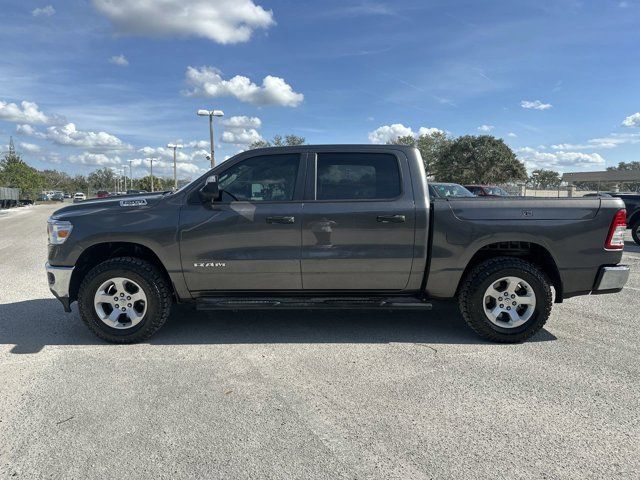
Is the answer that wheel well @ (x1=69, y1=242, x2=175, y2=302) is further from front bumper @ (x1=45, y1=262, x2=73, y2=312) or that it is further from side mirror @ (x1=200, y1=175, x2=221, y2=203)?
side mirror @ (x1=200, y1=175, x2=221, y2=203)

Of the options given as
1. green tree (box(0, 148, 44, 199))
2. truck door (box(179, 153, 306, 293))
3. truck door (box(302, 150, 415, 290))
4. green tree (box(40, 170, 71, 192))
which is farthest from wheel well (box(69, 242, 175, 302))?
green tree (box(40, 170, 71, 192))

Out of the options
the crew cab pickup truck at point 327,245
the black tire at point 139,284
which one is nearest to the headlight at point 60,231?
the crew cab pickup truck at point 327,245

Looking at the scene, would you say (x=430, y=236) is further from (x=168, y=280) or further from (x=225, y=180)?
(x=168, y=280)

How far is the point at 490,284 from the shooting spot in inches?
169

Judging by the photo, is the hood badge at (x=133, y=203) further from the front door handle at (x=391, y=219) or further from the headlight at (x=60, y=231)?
the front door handle at (x=391, y=219)

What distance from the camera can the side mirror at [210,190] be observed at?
4156 mm

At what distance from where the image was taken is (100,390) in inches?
133

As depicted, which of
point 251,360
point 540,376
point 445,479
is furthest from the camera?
point 251,360

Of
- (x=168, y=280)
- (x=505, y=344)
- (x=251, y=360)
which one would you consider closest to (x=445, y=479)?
(x=251, y=360)

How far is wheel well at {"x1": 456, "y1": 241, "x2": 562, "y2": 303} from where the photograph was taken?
442 centimetres

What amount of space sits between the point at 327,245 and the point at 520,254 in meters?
2.01

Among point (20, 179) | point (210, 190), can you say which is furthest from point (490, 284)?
point (20, 179)

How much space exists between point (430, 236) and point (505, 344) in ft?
4.36

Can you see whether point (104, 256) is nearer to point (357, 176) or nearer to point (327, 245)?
point (327, 245)
